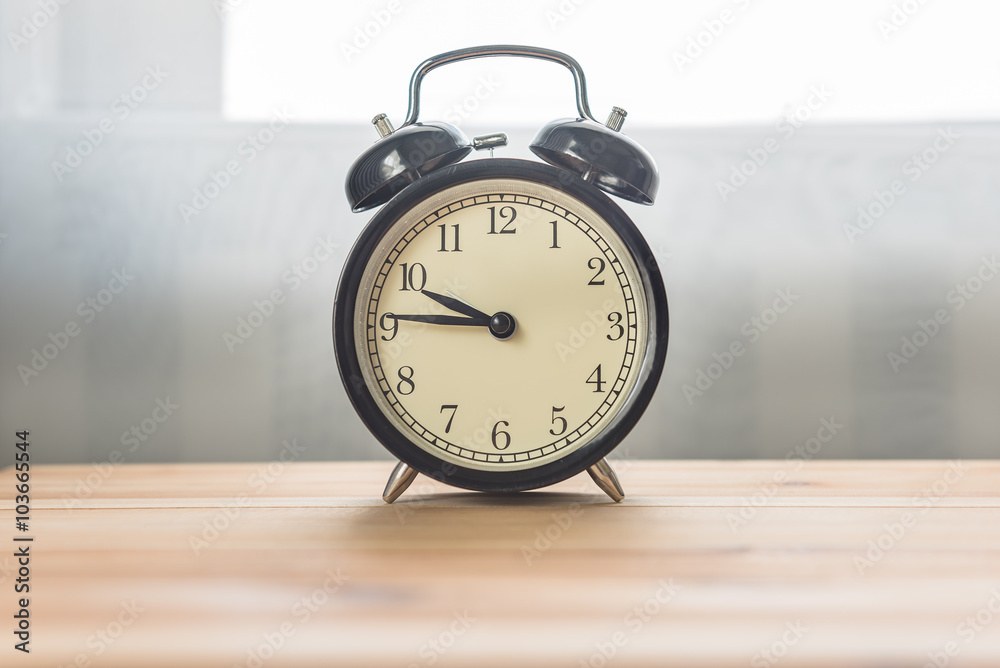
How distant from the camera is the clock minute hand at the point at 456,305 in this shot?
803mm

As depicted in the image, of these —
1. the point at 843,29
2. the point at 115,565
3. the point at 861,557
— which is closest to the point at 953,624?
the point at 861,557

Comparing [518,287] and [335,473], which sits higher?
[518,287]

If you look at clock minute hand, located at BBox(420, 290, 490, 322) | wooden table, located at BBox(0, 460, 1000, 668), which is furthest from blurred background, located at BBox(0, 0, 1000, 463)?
clock minute hand, located at BBox(420, 290, 490, 322)

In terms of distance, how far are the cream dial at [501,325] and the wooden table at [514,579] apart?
0.10 metres

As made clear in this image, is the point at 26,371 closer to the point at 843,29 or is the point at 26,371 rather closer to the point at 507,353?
the point at 507,353

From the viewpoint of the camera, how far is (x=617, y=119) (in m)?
0.85

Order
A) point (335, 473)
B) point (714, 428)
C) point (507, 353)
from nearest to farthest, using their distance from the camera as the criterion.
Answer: point (507, 353) < point (335, 473) < point (714, 428)

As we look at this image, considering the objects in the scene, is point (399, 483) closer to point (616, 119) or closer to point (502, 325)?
point (502, 325)

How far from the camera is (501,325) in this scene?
0.79m

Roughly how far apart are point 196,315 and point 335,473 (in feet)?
1.58

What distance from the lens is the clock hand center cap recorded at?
0.79 m

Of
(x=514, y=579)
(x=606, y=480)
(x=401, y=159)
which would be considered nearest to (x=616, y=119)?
(x=401, y=159)

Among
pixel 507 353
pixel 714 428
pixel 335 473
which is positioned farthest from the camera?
pixel 714 428

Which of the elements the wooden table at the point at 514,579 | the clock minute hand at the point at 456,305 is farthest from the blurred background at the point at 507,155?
the clock minute hand at the point at 456,305
